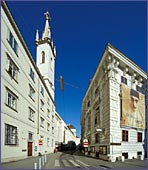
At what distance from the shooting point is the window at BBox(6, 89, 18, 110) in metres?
21.4

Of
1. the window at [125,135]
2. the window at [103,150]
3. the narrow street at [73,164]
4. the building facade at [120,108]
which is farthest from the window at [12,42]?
the window at [125,135]

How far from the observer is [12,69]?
22.6 m

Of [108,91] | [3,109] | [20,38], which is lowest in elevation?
[3,109]

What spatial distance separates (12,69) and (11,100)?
281 centimetres

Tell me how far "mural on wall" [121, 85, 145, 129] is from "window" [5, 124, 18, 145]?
44.3 feet

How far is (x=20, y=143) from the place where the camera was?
25016 mm

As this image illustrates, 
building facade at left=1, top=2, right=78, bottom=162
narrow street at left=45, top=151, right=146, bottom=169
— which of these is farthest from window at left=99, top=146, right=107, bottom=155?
building facade at left=1, top=2, right=78, bottom=162

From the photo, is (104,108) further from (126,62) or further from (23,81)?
(23,81)

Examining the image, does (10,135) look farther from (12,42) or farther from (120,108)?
(120,108)

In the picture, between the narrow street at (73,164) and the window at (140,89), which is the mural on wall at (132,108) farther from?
the narrow street at (73,164)

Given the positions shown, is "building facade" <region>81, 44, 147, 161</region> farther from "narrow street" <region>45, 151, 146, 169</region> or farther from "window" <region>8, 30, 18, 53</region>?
"window" <region>8, 30, 18, 53</region>

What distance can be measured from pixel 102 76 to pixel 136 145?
1025cm

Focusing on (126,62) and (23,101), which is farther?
(126,62)

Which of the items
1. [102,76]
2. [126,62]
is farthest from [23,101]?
[126,62]
